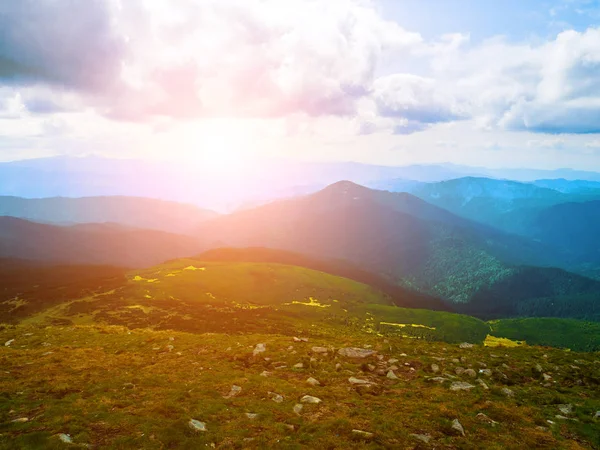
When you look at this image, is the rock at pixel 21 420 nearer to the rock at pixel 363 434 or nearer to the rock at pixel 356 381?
the rock at pixel 363 434

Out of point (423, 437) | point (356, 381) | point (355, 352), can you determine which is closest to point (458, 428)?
point (423, 437)

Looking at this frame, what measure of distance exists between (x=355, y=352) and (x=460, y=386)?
11.1 metres

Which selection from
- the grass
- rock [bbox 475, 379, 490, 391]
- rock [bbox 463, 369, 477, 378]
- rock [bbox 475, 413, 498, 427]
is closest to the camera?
the grass

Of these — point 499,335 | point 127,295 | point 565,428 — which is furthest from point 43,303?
point 499,335

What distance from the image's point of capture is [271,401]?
82.5 feet

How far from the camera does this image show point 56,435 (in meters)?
19.1

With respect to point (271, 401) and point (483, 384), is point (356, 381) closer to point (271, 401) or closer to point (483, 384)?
point (271, 401)

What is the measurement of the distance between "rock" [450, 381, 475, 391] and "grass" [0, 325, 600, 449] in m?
0.81

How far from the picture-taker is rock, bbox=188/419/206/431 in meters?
20.8

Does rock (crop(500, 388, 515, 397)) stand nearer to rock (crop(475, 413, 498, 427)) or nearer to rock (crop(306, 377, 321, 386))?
rock (crop(475, 413, 498, 427))

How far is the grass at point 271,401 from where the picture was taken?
2027 cm

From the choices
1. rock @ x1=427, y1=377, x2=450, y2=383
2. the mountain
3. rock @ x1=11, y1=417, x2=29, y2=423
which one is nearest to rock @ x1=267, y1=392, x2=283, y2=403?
the mountain

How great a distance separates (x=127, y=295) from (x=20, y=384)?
96.0 meters

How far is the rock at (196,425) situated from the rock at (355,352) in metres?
18.6
